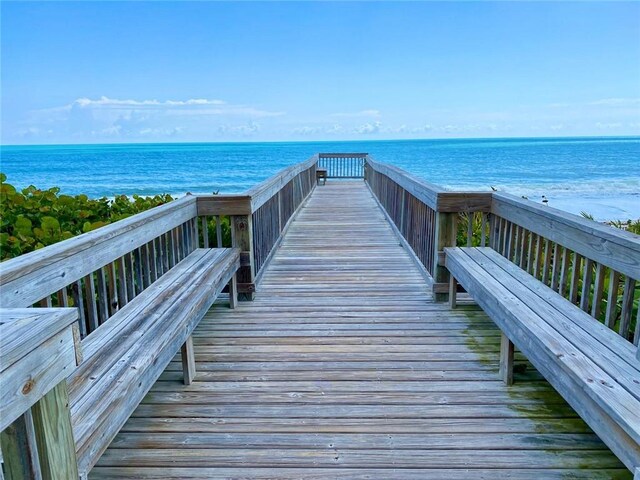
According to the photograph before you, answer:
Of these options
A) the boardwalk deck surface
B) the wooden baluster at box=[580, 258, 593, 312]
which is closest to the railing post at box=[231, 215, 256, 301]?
the boardwalk deck surface

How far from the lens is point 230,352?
3.14 m

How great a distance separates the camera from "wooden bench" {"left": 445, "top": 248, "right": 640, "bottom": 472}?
5.14ft

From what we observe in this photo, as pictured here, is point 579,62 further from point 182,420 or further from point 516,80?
point 182,420

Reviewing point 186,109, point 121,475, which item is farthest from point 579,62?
point 186,109

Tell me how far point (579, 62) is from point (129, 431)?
170 ft

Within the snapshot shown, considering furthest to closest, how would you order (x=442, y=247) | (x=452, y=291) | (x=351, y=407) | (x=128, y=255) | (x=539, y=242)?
(x=442, y=247)
(x=452, y=291)
(x=128, y=255)
(x=539, y=242)
(x=351, y=407)

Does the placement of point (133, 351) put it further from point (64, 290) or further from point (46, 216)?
point (46, 216)

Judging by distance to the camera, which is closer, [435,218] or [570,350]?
[570,350]

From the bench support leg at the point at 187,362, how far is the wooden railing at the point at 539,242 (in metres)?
2.15

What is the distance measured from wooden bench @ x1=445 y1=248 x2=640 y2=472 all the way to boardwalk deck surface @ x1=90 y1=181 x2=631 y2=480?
1.08 ft

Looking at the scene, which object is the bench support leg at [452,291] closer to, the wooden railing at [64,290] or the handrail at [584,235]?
the handrail at [584,235]

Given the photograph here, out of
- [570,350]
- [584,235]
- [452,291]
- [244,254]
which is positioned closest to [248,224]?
[244,254]

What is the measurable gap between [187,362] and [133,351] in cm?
67

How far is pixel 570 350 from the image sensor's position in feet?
6.55
